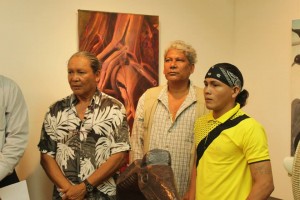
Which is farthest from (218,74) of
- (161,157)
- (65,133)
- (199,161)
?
(161,157)

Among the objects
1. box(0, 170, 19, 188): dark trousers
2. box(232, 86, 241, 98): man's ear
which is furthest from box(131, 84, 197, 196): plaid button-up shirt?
box(0, 170, 19, 188): dark trousers

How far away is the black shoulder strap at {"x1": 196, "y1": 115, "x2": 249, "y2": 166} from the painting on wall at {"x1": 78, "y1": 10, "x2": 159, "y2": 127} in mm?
1181

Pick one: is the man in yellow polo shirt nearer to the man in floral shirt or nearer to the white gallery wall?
the man in floral shirt

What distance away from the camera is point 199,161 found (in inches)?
67.7

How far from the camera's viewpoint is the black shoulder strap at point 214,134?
63.6 inches

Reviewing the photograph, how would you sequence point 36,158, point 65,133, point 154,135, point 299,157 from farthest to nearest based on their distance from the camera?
1. point 36,158
2. point 154,135
3. point 65,133
4. point 299,157

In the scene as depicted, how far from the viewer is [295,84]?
2.80 m

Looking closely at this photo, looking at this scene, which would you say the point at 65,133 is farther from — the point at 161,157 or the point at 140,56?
the point at 161,157

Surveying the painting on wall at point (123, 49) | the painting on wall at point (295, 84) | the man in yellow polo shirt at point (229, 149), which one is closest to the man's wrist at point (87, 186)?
the man in yellow polo shirt at point (229, 149)

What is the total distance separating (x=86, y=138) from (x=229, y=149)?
0.75 m

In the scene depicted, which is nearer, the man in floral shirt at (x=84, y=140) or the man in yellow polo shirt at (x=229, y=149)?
the man in yellow polo shirt at (x=229, y=149)

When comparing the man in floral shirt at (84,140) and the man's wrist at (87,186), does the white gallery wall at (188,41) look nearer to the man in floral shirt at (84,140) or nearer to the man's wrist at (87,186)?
the man in floral shirt at (84,140)

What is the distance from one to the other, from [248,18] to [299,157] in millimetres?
2665

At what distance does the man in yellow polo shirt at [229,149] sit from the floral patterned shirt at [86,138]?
0.47m
